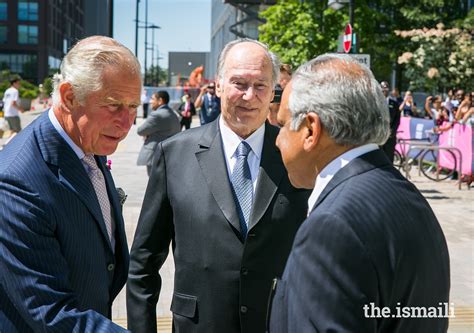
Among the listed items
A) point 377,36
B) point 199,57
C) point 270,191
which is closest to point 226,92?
point 270,191

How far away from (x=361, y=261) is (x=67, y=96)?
1069 mm

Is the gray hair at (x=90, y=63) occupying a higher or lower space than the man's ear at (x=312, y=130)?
Answer: higher

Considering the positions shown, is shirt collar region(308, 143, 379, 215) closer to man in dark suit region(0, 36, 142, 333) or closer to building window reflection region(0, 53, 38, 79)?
man in dark suit region(0, 36, 142, 333)

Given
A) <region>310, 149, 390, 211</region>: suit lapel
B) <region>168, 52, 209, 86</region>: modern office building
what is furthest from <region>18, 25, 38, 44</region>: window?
<region>310, 149, 390, 211</region>: suit lapel

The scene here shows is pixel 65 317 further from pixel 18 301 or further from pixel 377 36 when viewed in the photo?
pixel 377 36

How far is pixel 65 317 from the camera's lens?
1937mm

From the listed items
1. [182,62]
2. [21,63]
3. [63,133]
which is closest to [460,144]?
[63,133]

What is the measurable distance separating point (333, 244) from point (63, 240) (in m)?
0.83

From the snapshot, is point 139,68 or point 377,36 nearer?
point 139,68

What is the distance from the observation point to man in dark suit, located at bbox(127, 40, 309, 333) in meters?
2.83

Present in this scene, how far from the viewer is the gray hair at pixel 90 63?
7.09 ft

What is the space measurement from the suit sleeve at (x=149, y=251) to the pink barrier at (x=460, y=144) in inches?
487

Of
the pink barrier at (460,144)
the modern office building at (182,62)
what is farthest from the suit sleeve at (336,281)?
the modern office building at (182,62)

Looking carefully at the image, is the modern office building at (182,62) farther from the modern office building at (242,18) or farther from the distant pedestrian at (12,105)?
the distant pedestrian at (12,105)
